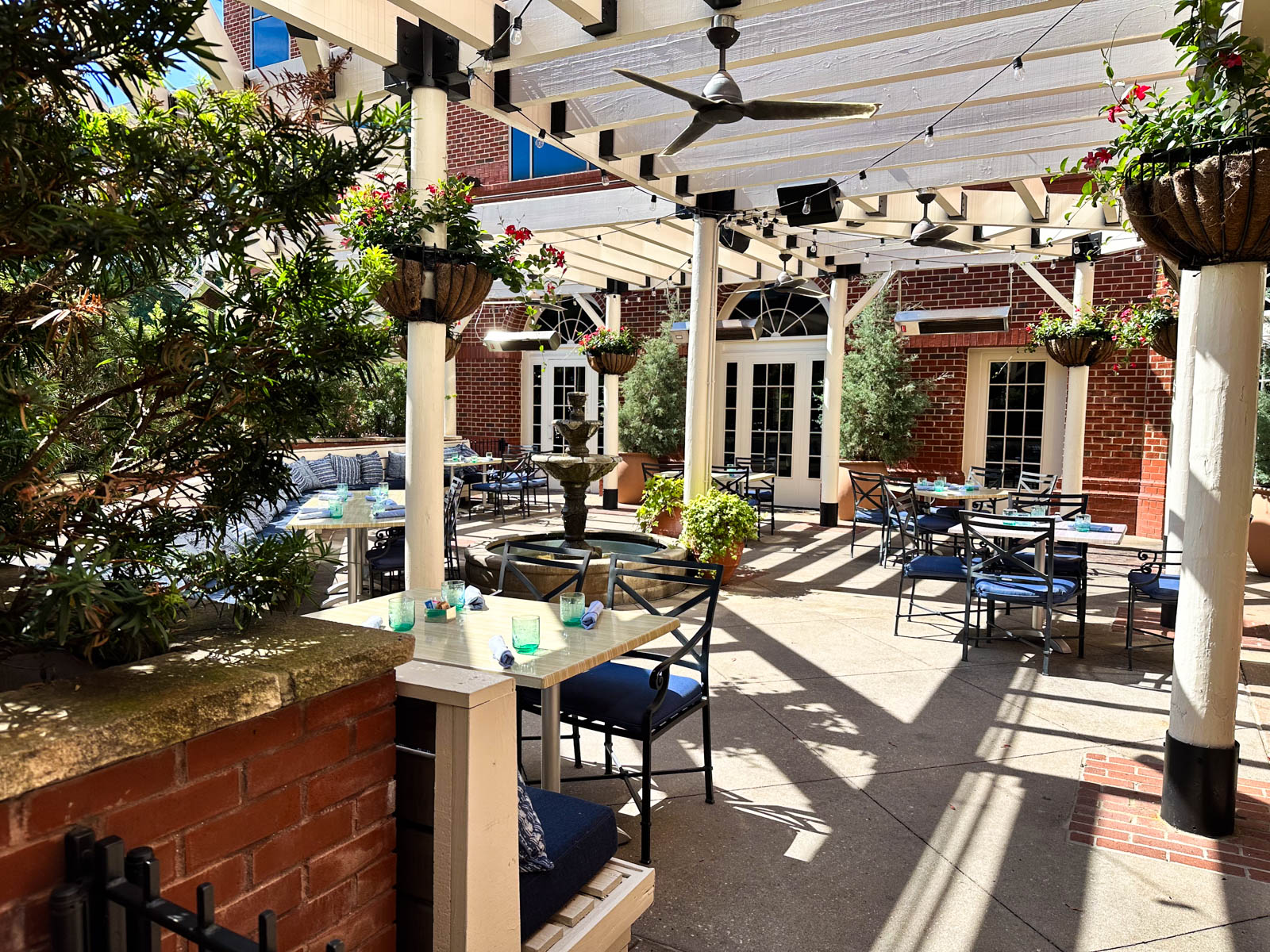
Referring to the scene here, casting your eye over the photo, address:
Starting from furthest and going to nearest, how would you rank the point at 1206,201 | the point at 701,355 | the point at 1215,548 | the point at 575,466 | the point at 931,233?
the point at 701,355
the point at 931,233
the point at 575,466
the point at 1215,548
the point at 1206,201

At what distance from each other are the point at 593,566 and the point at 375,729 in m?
4.40

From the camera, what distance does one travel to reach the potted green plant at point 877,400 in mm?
10742

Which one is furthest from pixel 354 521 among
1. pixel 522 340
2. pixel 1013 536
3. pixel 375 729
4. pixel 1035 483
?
pixel 1035 483

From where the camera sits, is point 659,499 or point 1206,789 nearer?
point 1206,789

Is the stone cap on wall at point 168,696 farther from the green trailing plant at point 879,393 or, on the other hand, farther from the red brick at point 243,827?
the green trailing plant at point 879,393

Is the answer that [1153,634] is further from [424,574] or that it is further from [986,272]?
[986,272]

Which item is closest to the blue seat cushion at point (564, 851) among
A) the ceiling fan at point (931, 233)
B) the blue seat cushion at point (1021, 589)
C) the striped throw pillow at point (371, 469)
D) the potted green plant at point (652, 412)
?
the blue seat cushion at point (1021, 589)

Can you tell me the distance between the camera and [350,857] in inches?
54.4

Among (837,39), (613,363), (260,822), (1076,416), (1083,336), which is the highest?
(837,39)

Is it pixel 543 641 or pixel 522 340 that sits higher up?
pixel 522 340

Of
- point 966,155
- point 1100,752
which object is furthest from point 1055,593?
point 966,155

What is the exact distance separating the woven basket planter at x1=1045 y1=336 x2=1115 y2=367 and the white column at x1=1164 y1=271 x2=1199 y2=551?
6.68ft

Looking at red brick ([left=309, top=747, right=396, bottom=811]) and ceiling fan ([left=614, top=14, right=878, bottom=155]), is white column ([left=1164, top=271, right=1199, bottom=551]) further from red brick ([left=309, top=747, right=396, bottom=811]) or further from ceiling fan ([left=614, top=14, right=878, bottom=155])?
red brick ([left=309, top=747, right=396, bottom=811])

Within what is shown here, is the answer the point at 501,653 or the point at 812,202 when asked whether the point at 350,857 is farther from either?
the point at 812,202
